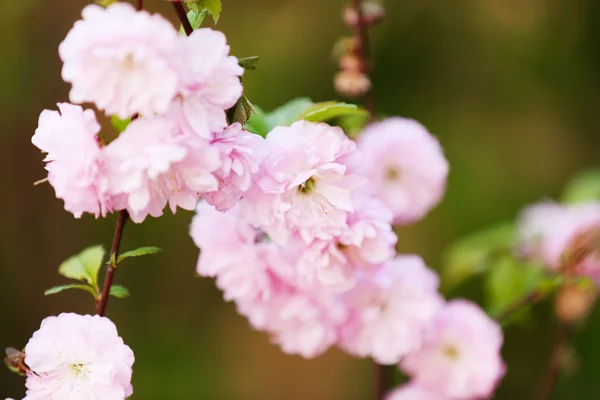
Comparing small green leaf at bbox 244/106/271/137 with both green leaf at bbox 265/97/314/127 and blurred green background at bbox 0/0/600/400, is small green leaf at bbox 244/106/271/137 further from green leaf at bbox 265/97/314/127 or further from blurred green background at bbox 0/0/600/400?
blurred green background at bbox 0/0/600/400

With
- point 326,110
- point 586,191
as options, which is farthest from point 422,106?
point 326,110

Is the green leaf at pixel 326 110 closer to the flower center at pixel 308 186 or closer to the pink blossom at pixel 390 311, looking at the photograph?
the flower center at pixel 308 186

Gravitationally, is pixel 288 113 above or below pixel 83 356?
above

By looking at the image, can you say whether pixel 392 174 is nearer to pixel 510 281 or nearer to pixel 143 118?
pixel 510 281

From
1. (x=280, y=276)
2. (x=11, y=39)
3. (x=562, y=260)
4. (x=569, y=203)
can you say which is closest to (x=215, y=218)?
(x=280, y=276)

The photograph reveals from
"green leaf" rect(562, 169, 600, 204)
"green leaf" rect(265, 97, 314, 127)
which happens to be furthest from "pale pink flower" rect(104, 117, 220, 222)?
"green leaf" rect(562, 169, 600, 204)
